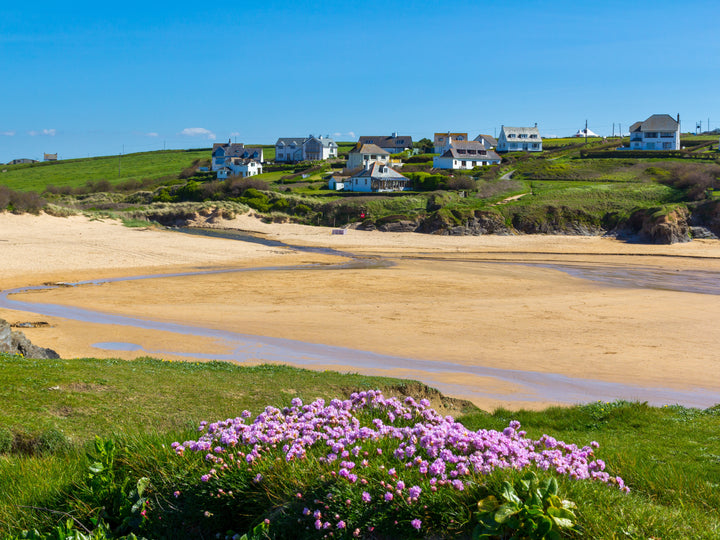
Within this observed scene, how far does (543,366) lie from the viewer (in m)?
16.7

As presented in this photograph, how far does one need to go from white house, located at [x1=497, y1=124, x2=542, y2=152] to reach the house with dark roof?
18.8 m

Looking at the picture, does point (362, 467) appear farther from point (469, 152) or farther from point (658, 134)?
point (658, 134)

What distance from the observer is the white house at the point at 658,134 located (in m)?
105

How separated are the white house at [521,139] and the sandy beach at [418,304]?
73524 mm

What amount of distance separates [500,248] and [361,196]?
85.2 ft

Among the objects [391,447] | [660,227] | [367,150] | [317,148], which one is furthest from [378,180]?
[391,447]

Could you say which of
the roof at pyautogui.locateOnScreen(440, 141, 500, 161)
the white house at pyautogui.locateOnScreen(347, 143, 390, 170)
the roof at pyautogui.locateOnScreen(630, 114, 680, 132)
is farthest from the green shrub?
the roof at pyautogui.locateOnScreen(630, 114, 680, 132)

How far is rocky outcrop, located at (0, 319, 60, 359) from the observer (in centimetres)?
1316

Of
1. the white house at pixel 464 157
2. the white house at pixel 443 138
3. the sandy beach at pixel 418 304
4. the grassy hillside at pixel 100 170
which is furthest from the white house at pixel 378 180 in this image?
the grassy hillside at pixel 100 170

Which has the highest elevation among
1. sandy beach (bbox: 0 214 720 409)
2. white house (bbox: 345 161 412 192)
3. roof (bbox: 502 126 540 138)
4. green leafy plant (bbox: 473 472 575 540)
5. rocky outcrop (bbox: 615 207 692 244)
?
roof (bbox: 502 126 540 138)

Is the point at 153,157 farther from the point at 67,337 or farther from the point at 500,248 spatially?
the point at 67,337

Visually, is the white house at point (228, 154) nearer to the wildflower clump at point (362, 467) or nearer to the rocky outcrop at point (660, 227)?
the rocky outcrop at point (660, 227)

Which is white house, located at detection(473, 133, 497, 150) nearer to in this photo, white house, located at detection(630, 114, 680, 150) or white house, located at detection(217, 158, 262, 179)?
white house, located at detection(630, 114, 680, 150)

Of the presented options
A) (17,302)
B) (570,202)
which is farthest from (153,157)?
(17,302)
